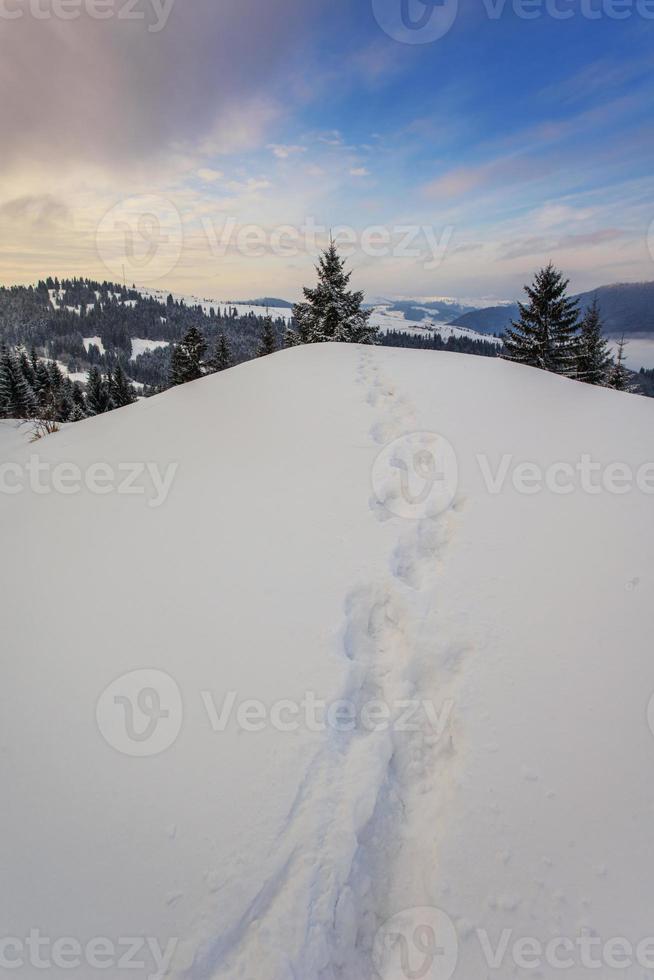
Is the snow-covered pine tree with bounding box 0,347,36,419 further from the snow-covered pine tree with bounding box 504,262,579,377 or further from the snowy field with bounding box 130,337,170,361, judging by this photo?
the snowy field with bounding box 130,337,170,361

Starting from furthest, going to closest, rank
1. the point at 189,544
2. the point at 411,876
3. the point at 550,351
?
the point at 550,351, the point at 189,544, the point at 411,876

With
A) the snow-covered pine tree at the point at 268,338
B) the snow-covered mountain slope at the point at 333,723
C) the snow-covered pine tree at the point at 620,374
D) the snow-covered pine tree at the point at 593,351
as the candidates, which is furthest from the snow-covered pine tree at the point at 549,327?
the snow-covered mountain slope at the point at 333,723

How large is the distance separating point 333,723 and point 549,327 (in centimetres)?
2538

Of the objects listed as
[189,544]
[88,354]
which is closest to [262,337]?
[189,544]

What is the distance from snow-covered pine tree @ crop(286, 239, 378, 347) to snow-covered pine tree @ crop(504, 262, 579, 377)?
8.50 m

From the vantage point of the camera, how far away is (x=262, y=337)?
31.6 meters

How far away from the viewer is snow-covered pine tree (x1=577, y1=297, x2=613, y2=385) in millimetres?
22984

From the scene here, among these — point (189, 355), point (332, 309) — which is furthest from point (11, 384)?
point (332, 309)

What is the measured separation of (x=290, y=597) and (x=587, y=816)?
7.78 ft

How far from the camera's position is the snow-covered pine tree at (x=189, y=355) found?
2741 centimetres

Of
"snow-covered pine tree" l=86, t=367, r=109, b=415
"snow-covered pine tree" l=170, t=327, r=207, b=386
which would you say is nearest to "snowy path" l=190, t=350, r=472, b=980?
"snow-covered pine tree" l=170, t=327, r=207, b=386

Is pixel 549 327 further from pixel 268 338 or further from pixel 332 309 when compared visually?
pixel 268 338

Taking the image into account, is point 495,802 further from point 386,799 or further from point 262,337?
point 262,337

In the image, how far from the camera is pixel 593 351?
24578 millimetres
